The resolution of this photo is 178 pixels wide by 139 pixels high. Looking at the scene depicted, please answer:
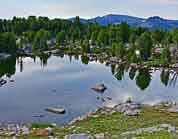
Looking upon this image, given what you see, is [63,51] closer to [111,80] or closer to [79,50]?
[79,50]

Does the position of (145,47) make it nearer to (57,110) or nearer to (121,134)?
(57,110)

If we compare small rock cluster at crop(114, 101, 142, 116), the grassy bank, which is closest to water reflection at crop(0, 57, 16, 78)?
small rock cluster at crop(114, 101, 142, 116)

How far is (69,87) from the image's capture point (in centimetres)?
9569


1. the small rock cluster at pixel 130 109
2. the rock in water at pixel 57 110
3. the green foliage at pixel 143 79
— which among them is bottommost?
the green foliage at pixel 143 79

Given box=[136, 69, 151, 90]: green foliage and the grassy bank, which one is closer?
the grassy bank

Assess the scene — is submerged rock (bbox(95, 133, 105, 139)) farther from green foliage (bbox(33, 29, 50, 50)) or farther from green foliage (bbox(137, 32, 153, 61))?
green foliage (bbox(33, 29, 50, 50))

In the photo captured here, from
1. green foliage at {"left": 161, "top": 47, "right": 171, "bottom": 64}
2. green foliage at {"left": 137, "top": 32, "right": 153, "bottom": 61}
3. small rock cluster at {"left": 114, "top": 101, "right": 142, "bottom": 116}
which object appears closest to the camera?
small rock cluster at {"left": 114, "top": 101, "right": 142, "bottom": 116}

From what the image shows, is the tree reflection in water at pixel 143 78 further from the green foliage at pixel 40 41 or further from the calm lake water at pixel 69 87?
the green foliage at pixel 40 41

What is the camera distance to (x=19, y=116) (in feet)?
208

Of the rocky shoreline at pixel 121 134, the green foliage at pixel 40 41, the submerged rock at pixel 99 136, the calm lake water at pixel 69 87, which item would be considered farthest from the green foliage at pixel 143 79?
the green foliage at pixel 40 41

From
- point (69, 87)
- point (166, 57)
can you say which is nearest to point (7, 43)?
point (166, 57)

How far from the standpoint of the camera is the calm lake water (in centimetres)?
6862

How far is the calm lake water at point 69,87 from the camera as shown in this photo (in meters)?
68.6

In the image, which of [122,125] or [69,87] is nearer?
[122,125]
